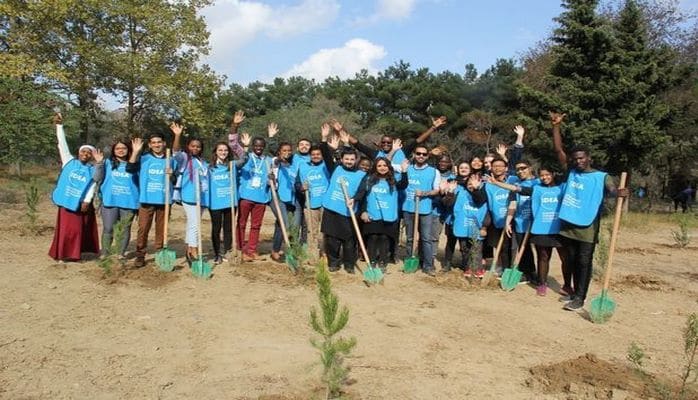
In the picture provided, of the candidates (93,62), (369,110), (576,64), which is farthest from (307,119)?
(576,64)

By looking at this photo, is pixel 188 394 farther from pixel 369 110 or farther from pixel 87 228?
pixel 369 110

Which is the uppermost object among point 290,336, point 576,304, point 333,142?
point 333,142

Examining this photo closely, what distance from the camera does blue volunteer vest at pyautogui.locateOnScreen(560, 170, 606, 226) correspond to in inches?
233

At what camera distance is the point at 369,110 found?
40344 millimetres

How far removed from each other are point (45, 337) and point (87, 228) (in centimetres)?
308

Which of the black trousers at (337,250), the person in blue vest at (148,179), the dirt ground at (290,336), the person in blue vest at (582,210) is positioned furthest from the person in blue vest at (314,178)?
the person in blue vest at (582,210)

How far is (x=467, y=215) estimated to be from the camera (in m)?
7.39

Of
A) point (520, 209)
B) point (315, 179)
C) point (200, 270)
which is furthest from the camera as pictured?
point (315, 179)

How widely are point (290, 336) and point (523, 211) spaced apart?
3.70 m

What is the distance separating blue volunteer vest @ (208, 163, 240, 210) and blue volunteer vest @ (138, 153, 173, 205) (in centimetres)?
62

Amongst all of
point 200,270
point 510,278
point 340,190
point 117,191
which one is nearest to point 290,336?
point 200,270

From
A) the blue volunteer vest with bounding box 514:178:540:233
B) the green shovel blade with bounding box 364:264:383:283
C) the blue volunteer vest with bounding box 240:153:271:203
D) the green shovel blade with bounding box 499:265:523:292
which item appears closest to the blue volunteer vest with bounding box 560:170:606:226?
the blue volunteer vest with bounding box 514:178:540:233

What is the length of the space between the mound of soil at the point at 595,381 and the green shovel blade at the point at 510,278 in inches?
92.6

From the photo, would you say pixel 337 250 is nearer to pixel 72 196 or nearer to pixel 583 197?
Answer: pixel 583 197
